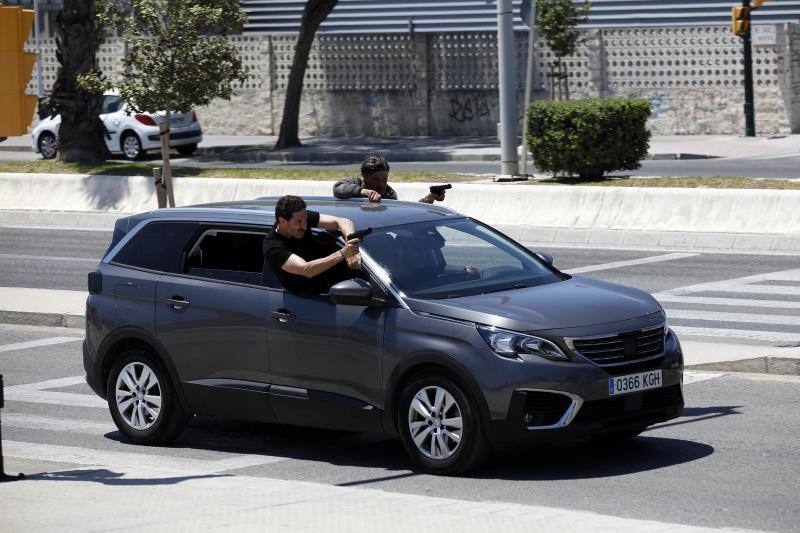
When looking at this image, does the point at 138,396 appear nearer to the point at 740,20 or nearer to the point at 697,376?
the point at 697,376

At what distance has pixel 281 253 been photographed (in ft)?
30.2

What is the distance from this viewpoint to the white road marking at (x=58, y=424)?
10.6 m

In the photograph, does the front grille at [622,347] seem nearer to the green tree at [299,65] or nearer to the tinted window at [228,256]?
the tinted window at [228,256]

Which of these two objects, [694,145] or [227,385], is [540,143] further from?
[227,385]

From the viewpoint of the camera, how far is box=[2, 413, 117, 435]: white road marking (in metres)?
10.6

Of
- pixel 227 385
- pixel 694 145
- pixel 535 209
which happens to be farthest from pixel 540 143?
pixel 227 385

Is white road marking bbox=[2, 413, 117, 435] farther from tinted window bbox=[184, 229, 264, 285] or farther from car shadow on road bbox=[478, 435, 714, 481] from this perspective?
car shadow on road bbox=[478, 435, 714, 481]

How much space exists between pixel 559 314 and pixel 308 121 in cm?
3722

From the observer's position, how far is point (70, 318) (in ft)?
50.1

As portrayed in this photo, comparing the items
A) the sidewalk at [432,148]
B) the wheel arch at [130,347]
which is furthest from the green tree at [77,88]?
the wheel arch at [130,347]

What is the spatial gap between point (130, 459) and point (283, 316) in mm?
1443

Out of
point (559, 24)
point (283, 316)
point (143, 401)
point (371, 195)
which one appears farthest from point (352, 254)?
point (559, 24)

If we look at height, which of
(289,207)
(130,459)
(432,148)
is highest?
(432,148)

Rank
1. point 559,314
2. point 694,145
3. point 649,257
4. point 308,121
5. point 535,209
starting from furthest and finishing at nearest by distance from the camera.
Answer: point 308,121 → point 694,145 → point 535,209 → point 649,257 → point 559,314
